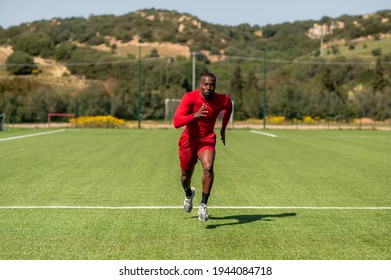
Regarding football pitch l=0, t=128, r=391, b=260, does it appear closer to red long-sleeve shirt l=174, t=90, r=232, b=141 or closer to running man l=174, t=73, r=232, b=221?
running man l=174, t=73, r=232, b=221

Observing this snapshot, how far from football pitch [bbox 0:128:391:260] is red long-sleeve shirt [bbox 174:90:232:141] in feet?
3.82

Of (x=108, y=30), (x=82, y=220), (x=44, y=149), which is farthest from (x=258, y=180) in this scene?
(x=108, y=30)

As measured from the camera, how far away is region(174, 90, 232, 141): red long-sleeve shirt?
8.45 metres

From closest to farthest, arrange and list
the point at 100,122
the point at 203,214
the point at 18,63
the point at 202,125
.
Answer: the point at 203,214 → the point at 202,125 → the point at 100,122 → the point at 18,63

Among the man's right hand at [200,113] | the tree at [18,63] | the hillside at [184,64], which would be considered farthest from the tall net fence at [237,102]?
the man's right hand at [200,113]

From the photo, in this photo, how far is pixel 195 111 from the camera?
→ 8.62m

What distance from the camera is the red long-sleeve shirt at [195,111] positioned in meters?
8.45

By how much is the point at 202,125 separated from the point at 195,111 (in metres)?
0.27

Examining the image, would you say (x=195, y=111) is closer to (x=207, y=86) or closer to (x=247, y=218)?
(x=207, y=86)

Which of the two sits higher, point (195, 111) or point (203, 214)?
point (195, 111)

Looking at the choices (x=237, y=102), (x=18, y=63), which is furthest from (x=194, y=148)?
(x=18, y=63)

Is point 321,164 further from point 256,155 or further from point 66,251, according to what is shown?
point 66,251

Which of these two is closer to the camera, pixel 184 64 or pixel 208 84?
pixel 208 84

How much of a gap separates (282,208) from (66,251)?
13.3 ft
